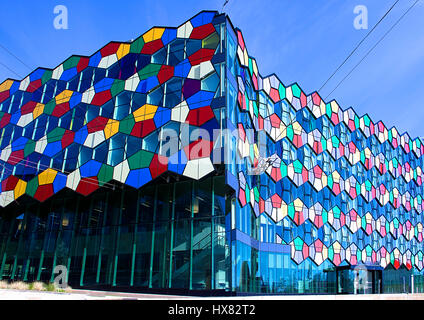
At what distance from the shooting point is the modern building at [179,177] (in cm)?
2664

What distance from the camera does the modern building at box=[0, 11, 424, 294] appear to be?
26641 mm

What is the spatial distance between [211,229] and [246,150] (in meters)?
7.75

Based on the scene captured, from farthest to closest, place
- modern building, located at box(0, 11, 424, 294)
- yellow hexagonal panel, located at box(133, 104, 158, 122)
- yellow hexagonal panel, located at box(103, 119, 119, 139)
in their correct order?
yellow hexagonal panel, located at box(103, 119, 119, 139), yellow hexagonal panel, located at box(133, 104, 158, 122), modern building, located at box(0, 11, 424, 294)

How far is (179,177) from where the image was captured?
27625mm

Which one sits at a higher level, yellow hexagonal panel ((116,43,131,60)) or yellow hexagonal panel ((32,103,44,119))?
yellow hexagonal panel ((116,43,131,60))

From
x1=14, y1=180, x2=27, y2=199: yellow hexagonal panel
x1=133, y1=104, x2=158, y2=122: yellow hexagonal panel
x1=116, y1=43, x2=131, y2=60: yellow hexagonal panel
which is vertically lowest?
x1=14, y1=180, x2=27, y2=199: yellow hexagonal panel
